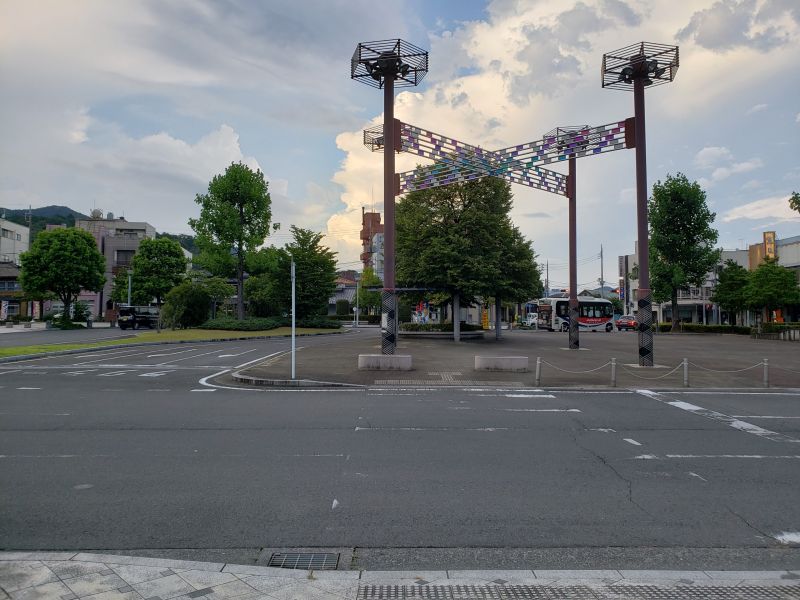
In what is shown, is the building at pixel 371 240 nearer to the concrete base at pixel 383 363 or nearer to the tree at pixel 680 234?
the tree at pixel 680 234

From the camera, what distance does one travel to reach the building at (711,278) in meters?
60.4

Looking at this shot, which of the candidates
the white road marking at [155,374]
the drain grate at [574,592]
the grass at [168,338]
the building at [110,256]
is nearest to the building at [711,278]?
the grass at [168,338]

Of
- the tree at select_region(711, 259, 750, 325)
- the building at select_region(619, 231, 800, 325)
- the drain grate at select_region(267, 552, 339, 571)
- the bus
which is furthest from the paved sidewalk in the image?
the tree at select_region(711, 259, 750, 325)

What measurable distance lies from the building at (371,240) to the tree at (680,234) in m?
49.0

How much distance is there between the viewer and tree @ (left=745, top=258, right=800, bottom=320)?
154ft

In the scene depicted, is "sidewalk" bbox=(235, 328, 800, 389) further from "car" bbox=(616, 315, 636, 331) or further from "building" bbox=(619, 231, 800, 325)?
"car" bbox=(616, 315, 636, 331)

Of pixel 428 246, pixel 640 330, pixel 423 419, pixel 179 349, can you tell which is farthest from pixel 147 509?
pixel 428 246

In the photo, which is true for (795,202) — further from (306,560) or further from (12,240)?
(12,240)

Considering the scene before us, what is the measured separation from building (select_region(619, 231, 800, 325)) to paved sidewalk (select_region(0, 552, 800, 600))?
5413cm

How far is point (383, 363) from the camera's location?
19.7m

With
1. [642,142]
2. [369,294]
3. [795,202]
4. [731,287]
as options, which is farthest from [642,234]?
[369,294]

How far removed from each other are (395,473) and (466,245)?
27649 mm

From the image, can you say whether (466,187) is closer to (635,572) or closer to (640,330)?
(640,330)

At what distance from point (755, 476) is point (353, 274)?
4554 inches
